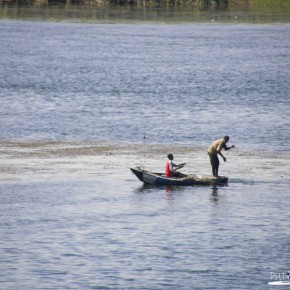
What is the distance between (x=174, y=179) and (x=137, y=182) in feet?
6.49

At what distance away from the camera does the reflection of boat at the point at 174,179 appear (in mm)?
42569

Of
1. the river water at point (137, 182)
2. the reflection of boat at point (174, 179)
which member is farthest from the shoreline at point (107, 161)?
the reflection of boat at point (174, 179)

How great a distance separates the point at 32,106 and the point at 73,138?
13402 millimetres

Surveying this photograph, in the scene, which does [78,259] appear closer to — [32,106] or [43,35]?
[32,106]

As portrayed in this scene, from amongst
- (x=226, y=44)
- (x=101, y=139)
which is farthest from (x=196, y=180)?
(x=226, y=44)

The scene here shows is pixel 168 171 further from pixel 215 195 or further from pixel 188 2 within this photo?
pixel 188 2

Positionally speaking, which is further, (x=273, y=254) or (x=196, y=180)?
(x=196, y=180)

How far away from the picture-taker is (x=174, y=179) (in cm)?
4269

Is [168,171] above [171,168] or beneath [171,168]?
beneath

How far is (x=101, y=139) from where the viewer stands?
5391 centimetres

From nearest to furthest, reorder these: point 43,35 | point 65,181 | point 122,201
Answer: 1. point 122,201
2. point 65,181
3. point 43,35

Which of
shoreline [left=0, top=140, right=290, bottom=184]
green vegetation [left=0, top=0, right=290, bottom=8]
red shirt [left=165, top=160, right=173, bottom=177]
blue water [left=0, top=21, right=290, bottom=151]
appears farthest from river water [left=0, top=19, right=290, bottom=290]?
green vegetation [left=0, top=0, right=290, bottom=8]

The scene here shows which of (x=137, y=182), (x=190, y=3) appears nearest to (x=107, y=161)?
(x=137, y=182)

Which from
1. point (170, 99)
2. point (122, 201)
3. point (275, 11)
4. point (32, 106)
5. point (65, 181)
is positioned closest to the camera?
point (122, 201)
